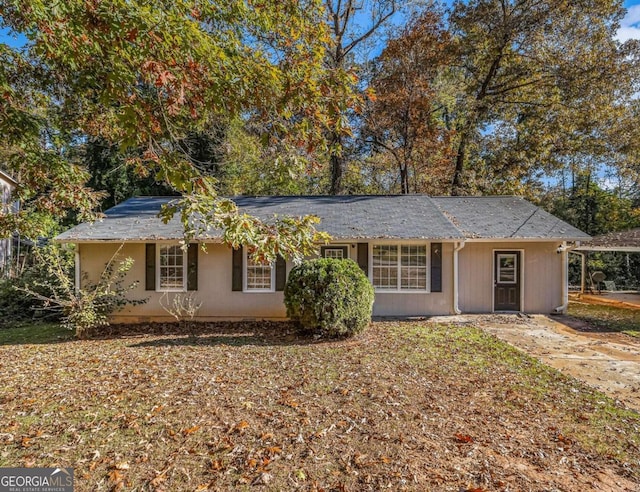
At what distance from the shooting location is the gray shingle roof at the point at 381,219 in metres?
10.2

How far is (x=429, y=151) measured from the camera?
16.8 m

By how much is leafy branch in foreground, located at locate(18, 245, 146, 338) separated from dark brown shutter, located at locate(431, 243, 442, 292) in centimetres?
774

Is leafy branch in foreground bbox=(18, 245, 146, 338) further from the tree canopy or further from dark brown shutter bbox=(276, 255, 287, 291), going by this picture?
dark brown shutter bbox=(276, 255, 287, 291)

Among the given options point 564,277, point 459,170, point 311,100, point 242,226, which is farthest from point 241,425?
point 459,170

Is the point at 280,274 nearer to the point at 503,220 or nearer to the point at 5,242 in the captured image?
the point at 503,220

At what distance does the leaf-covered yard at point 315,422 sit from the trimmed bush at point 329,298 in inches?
37.0

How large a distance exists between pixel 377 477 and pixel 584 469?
6.23 ft

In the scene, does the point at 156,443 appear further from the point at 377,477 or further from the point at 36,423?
the point at 377,477

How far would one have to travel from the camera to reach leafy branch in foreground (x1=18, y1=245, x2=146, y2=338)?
8328 mm

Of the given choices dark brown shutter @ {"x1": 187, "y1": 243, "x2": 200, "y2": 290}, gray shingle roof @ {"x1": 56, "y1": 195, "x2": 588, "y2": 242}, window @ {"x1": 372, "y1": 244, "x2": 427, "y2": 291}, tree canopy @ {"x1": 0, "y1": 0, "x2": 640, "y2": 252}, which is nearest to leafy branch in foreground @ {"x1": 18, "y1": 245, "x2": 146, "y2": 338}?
gray shingle roof @ {"x1": 56, "y1": 195, "x2": 588, "y2": 242}

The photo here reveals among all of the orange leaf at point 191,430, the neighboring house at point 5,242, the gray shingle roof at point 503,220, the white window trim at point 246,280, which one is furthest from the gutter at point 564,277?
the neighboring house at point 5,242

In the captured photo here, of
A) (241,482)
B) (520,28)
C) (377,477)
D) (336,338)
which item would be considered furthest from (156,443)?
(520,28)

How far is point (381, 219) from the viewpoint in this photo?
11.2 m

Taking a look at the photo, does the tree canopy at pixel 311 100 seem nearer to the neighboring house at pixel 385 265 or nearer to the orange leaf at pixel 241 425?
the neighboring house at pixel 385 265
